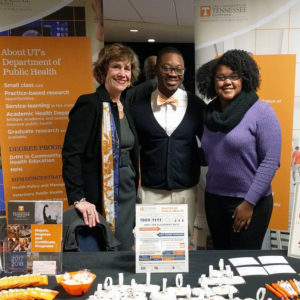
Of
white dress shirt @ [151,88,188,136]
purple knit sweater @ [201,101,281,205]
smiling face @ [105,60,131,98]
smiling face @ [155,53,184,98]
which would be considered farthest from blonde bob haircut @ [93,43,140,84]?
purple knit sweater @ [201,101,281,205]

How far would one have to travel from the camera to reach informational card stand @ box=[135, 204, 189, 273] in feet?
4.48

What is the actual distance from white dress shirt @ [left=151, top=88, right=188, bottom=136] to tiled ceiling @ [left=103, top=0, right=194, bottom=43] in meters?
2.80

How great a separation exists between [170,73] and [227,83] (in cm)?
36

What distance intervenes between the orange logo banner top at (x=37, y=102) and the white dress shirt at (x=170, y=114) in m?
0.83

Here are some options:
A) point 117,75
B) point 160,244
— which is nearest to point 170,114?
point 117,75

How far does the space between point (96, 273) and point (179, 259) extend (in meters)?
0.32

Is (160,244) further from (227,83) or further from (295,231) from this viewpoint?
(227,83)

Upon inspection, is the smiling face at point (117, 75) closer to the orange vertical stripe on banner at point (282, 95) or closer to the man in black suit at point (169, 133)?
the man in black suit at point (169, 133)

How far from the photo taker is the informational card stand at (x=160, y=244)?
1.37m

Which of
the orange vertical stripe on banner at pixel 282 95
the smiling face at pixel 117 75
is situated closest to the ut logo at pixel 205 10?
the orange vertical stripe on banner at pixel 282 95

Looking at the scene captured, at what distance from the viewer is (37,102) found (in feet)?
8.85

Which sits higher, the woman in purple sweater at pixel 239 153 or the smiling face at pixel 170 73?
the smiling face at pixel 170 73

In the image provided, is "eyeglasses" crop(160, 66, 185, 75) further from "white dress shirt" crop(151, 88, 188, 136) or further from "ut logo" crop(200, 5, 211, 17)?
"ut logo" crop(200, 5, 211, 17)

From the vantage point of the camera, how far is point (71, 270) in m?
1.39
